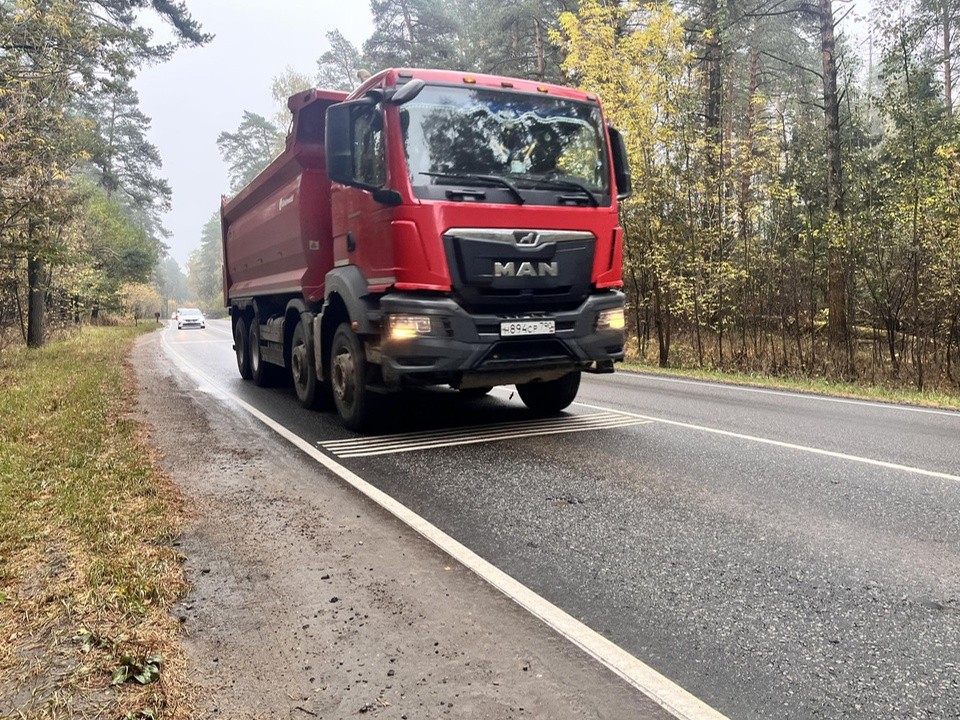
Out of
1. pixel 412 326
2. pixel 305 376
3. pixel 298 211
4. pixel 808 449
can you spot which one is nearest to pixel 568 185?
pixel 412 326

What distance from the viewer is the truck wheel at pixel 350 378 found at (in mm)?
6675

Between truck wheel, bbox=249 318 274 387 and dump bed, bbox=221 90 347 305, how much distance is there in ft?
2.79

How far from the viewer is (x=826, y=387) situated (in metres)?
10.7

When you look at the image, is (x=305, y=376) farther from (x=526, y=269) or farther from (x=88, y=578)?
(x=88, y=578)

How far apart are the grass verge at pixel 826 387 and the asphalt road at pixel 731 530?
57.8 inches

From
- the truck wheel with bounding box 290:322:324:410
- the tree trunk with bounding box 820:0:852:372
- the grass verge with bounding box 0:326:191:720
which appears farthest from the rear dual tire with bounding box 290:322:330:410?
the tree trunk with bounding box 820:0:852:372

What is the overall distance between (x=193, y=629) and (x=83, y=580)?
2.60 ft

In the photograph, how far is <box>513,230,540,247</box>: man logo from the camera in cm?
608

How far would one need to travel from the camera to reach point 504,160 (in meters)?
6.28

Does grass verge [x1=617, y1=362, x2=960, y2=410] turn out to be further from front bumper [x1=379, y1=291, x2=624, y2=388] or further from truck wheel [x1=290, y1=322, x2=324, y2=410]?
truck wheel [x1=290, y1=322, x2=324, y2=410]

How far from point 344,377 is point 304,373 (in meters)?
1.67

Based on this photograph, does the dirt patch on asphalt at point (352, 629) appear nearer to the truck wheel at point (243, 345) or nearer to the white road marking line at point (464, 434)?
the white road marking line at point (464, 434)

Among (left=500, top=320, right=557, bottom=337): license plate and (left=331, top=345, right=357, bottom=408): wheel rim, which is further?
(left=331, top=345, right=357, bottom=408): wheel rim

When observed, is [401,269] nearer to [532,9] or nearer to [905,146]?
[905,146]
